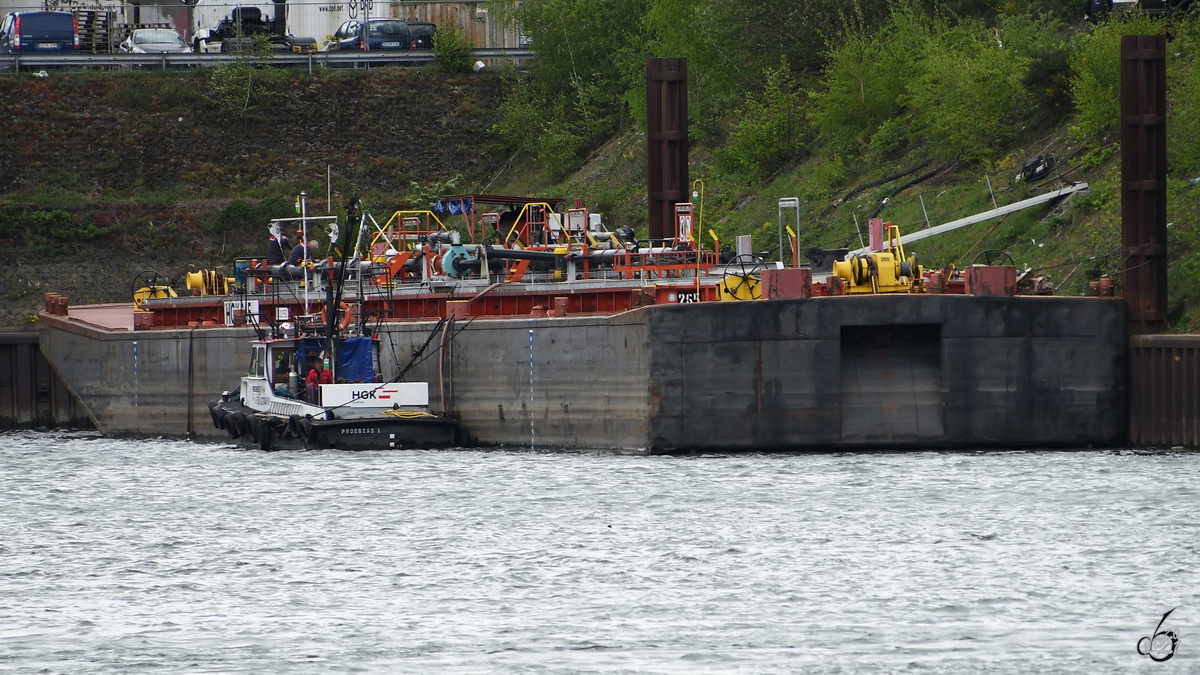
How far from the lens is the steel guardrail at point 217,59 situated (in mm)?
91188

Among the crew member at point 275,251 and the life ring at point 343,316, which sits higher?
the crew member at point 275,251

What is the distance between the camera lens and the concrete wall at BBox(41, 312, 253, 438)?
56031 mm

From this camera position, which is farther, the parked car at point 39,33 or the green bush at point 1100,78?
the parked car at point 39,33

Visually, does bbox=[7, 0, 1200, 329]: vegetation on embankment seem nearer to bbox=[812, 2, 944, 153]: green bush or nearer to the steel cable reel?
bbox=[812, 2, 944, 153]: green bush

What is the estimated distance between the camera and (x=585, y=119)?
297ft

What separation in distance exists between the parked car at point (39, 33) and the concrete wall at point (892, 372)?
200 ft

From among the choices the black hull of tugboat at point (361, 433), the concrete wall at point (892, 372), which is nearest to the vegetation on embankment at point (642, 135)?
the concrete wall at point (892, 372)

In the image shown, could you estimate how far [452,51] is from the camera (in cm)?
9412

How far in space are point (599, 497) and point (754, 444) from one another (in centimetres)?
665

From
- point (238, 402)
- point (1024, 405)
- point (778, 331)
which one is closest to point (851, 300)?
point (778, 331)

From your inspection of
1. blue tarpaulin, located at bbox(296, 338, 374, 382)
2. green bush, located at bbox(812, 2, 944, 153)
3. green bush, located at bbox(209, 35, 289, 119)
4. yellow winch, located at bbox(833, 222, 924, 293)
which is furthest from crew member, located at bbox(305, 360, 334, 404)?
green bush, located at bbox(209, 35, 289, 119)

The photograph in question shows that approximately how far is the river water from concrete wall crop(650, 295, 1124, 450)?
2.58ft

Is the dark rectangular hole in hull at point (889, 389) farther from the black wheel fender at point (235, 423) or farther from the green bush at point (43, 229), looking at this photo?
the green bush at point (43, 229)

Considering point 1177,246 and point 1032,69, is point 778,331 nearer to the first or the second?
point 1177,246
